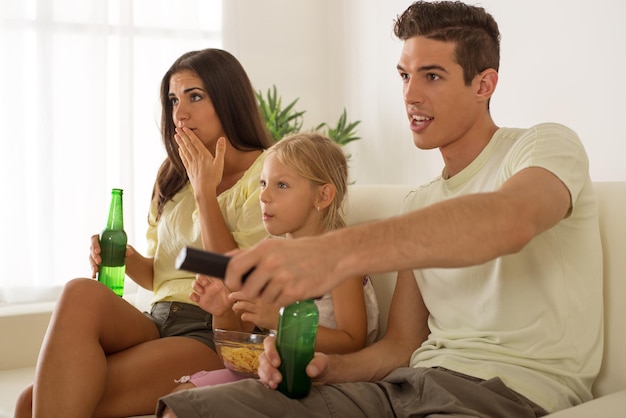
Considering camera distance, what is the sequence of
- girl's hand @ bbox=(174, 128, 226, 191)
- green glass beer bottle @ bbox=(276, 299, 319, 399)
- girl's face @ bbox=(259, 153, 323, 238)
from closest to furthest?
1. green glass beer bottle @ bbox=(276, 299, 319, 399)
2. girl's face @ bbox=(259, 153, 323, 238)
3. girl's hand @ bbox=(174, 128, 226, 191)

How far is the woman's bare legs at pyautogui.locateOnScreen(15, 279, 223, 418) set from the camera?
1922 mm

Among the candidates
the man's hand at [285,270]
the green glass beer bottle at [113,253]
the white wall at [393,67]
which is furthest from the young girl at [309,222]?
the white wall at [393,67]

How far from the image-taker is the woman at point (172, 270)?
1.96 metres

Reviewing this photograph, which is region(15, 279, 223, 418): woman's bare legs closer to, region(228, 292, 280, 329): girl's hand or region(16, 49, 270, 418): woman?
region(16, 49, 270, 418): woman

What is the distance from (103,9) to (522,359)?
130 inches

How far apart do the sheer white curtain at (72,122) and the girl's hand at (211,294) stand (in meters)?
2.43

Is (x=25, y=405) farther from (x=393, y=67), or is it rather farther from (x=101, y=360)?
(x=393, y=67)

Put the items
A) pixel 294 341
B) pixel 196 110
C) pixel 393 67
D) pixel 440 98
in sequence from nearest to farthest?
pixel 294 341, pixel 440 98, pixel 196 110, pixel 393 67

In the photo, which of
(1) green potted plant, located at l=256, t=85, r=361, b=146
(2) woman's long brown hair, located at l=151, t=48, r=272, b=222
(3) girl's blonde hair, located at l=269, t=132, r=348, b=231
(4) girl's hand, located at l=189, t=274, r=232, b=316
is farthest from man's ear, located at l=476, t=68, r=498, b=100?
(1) green potted plant, located at l=256, t=85, r=361, b=146

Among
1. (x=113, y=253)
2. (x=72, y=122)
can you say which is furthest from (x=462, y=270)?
(x=72, y=122)

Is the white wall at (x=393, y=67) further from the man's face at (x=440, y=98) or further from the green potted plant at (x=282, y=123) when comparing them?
the man's face at (x=440, y=98)

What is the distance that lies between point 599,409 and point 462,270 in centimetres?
42

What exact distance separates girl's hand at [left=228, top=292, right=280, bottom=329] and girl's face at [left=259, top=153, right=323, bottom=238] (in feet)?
0.85

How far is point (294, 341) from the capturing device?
157 centimetres
